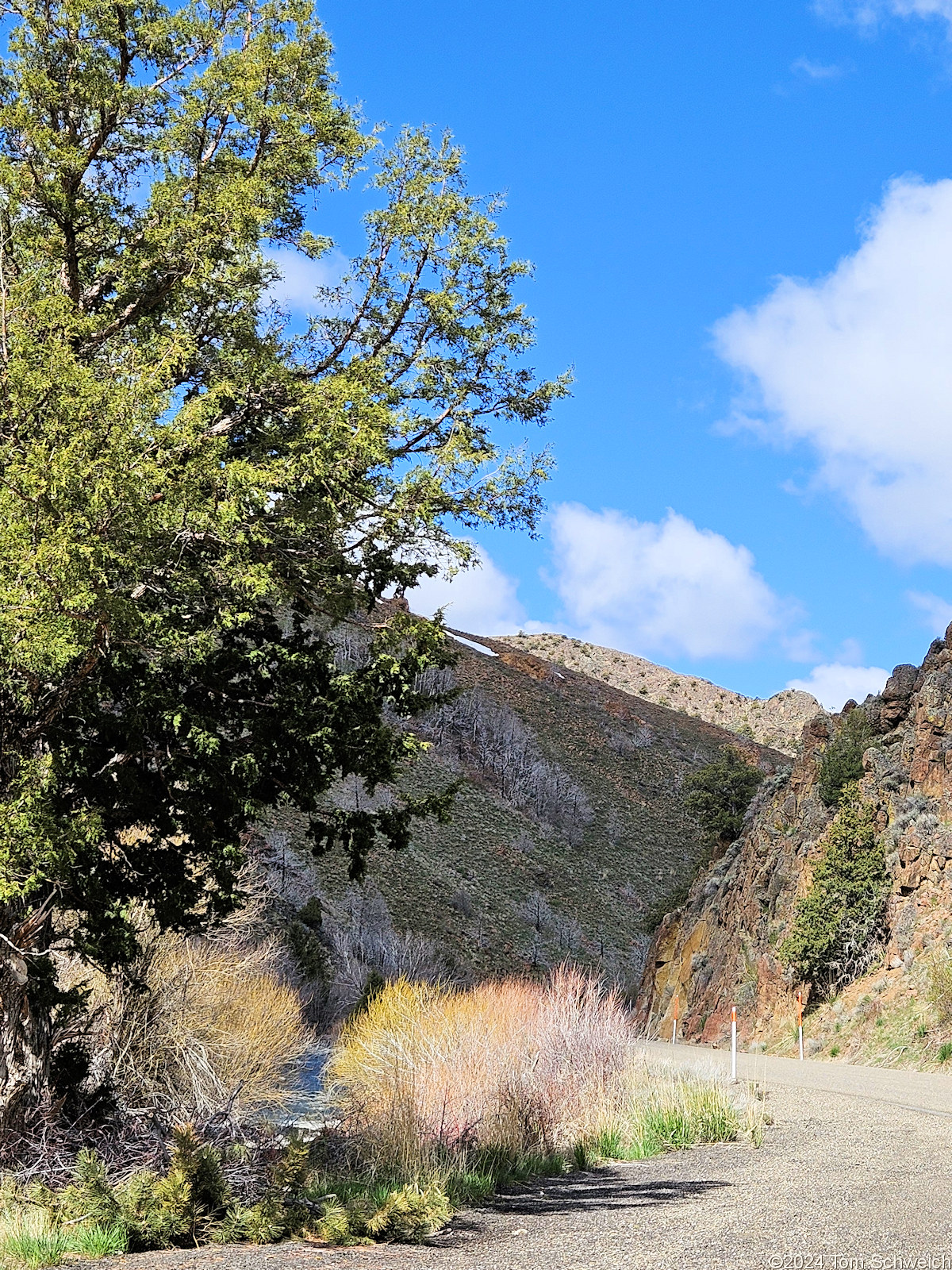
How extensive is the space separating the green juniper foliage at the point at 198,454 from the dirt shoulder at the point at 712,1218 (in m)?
3.28

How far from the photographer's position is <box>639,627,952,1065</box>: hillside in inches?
960

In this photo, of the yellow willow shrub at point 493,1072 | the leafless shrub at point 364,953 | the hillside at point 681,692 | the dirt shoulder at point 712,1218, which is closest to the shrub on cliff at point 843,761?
the leafless shrub at point 364,953

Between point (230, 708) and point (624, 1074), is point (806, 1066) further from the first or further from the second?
point (230, 708)

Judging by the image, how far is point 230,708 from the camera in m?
10.7

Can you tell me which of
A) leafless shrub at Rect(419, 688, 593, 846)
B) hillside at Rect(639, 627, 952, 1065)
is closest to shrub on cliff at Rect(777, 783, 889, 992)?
hillside at Rect(639, 627, 952, 1065)

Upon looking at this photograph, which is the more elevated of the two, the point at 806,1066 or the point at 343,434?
the point at 343,434

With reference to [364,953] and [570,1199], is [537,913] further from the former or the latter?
[570,1199]

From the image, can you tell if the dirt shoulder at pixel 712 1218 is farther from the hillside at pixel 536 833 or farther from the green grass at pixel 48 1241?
the hillside at pixel 536 833

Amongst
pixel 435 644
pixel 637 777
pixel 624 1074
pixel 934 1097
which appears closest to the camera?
pixel 435 644

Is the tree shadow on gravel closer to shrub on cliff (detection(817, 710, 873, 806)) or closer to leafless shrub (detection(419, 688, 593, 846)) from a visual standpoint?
shrub on cliff (detection(817, 710, 873, 806))

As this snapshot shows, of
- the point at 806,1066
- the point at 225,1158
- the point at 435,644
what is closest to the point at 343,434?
the point at 435,644

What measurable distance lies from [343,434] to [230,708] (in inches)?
111

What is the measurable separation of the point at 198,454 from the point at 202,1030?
33.4ft

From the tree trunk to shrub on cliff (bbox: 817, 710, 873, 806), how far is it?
25.1m
